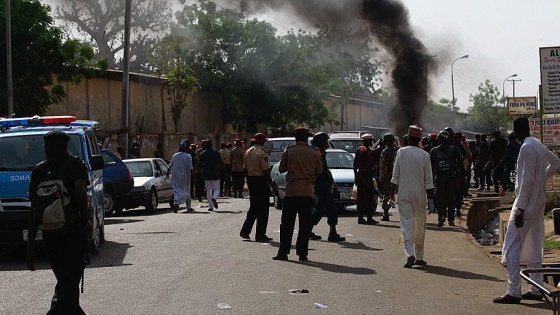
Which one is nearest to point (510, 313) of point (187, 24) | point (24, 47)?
point (24, 47)

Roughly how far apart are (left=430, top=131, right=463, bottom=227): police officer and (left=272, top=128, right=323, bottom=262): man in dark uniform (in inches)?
233

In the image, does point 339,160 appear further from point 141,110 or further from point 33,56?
point 141,110

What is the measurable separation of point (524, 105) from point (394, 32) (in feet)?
24.0

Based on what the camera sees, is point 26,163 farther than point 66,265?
Yes

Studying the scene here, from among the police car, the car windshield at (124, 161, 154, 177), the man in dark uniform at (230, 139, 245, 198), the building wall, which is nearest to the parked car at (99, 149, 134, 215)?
the car windshield at (124, 161, 154, 177)

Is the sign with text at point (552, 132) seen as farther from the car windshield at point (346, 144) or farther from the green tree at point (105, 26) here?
the green tree at point (105, 26)

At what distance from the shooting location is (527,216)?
979 centimetres

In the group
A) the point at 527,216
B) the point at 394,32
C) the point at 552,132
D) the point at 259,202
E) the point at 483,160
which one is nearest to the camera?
the point at 527,216

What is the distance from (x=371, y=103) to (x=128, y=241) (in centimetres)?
6755

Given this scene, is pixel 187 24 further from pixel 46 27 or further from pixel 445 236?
pixel 445 236

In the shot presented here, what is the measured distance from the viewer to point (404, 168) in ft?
43.1

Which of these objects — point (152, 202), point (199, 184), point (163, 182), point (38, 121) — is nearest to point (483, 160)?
point (199, 184)

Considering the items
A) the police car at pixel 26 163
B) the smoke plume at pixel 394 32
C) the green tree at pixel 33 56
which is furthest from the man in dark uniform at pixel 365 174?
the green tree at pixel 33 56

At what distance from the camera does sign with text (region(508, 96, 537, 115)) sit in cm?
3488
